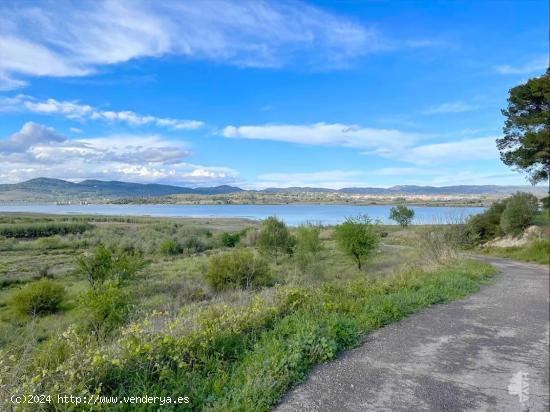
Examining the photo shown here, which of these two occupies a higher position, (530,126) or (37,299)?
(530,126)

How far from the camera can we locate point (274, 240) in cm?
3406

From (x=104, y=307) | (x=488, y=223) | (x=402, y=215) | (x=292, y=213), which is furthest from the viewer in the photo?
(x=292, y=213)

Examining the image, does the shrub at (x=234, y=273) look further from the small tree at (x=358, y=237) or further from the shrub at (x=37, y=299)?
the shrub at (x=37, y=299)

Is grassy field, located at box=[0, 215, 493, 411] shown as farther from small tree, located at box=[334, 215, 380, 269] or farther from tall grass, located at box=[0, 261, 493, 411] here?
small tree, located at box=[334, 215, 380, 269]

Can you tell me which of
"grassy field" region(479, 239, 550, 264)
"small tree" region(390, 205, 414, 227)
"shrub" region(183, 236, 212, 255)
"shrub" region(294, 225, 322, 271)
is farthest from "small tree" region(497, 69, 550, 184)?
"small tree" region(390, 205, 414, 227)

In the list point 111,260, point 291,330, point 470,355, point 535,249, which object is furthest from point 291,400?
point 535,249

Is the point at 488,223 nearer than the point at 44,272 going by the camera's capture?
No

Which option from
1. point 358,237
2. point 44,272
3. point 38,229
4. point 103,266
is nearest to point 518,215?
point 358,237

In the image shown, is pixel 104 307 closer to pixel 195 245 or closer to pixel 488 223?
pixel 488 223

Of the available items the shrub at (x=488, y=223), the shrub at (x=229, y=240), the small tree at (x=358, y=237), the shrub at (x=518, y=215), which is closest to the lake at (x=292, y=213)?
the small tree at (x=358, y=237)

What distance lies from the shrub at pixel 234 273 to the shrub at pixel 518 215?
66.5 feet

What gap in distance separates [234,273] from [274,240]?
1434 cm

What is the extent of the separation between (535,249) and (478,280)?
Answer: 11.9 metres

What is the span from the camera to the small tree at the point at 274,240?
3403 cm
